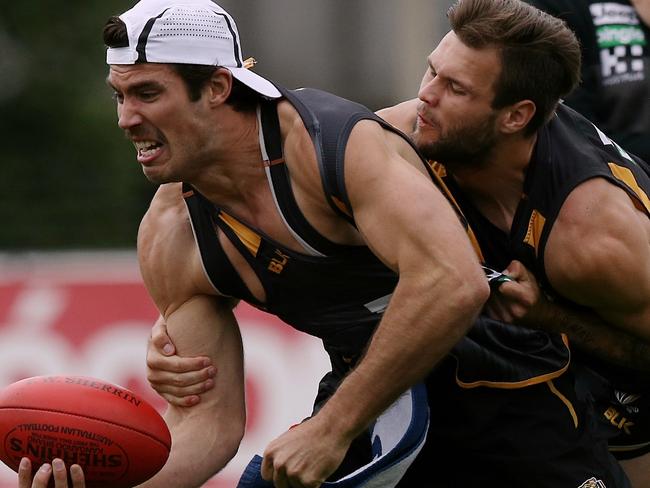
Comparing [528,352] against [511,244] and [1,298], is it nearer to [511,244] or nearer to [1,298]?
[511,244]

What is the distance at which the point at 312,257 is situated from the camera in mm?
4898

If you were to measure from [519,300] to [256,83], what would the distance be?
986 mm

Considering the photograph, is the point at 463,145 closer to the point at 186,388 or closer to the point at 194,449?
the point at 186,388

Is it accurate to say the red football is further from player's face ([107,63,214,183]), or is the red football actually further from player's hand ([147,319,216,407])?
player's face ([107,63,214,183])

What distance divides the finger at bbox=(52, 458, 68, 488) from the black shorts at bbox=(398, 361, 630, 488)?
111cm

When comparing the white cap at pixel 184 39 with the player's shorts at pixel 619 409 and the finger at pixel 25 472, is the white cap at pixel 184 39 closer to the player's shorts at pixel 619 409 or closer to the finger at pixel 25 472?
the finger at pixel 25 472

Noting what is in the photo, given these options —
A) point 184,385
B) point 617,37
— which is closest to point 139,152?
point 184,385

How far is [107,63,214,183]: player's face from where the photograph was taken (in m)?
4.93

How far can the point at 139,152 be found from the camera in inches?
198

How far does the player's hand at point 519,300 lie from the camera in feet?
16.2

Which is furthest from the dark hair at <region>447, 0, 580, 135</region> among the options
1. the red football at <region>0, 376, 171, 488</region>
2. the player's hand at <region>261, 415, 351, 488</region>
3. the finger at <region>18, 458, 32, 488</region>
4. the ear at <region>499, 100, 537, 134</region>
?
the finger at <region>18, 458, 32, 488</region>

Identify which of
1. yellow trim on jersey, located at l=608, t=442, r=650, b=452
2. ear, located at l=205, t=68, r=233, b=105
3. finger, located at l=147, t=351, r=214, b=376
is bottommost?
yellow trim on jersey, located at l=608, t=442, r=650, b=452

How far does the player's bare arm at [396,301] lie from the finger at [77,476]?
0.57 m

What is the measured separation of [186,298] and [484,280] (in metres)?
1.22
